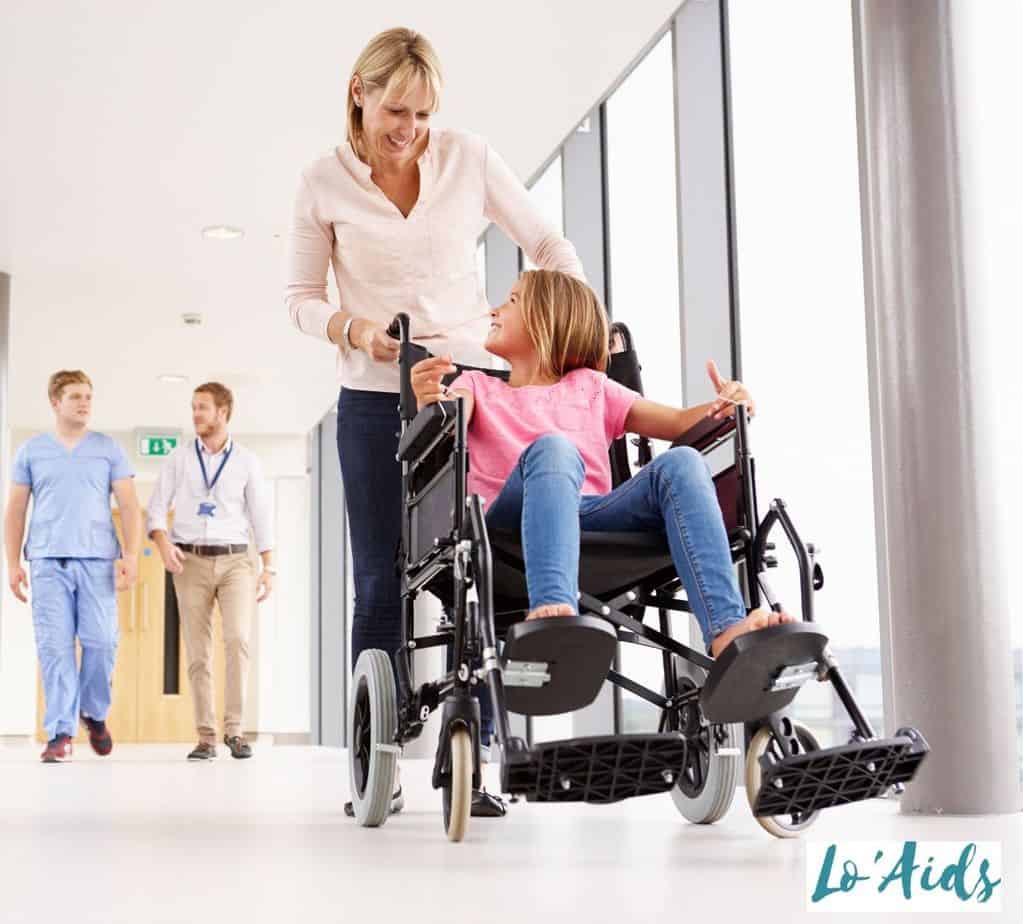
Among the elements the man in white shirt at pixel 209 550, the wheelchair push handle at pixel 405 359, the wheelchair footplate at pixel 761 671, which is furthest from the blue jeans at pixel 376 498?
the man in white shirt at pixel 209 550

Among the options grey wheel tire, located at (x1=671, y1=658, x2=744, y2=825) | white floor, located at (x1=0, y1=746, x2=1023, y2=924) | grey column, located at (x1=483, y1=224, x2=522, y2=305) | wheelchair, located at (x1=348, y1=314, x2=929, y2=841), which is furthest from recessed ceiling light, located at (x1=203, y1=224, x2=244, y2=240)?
grey wheel tire, located at (x1=671, y1=658, x2=744, y2=825)

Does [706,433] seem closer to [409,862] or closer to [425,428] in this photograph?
[425,428]

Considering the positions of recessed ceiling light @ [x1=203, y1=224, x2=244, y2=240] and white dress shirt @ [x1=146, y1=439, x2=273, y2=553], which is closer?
white dress shirt @ [x1=146, y1=439, x2=273, y2=553]

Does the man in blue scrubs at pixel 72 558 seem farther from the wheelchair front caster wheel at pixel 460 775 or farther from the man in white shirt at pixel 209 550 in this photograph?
the wheelchair front caster wheel at pixel 460 775

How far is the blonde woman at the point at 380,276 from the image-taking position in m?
2.47

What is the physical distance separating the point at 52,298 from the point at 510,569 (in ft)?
20.3

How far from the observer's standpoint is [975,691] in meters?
2.37

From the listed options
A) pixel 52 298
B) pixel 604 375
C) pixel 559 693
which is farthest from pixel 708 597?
pixel 52 298

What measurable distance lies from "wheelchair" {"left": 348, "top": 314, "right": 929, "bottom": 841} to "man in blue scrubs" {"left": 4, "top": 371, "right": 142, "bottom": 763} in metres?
2.97

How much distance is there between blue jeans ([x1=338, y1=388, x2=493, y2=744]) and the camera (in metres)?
2.46

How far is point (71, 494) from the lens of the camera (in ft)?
16.6

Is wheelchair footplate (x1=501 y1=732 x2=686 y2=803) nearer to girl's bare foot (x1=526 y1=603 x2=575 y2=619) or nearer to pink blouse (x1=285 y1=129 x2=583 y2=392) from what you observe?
girl's bare foot (x1=526 y1=603 x2=575 y2=619)

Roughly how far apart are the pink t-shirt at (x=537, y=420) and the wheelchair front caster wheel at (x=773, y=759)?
448 millimetres

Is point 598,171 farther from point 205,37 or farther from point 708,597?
point 708,597
